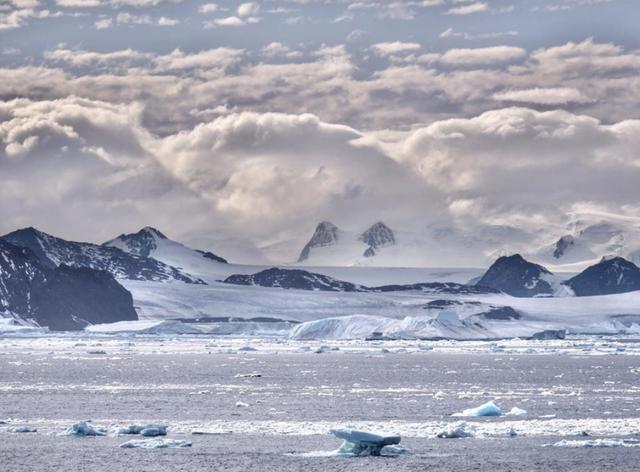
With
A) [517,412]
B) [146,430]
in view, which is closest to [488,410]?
[517,412]

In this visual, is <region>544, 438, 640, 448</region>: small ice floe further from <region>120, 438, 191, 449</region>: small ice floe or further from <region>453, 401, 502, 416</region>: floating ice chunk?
<region>120, 438, 191, 449</region>: small ice floe

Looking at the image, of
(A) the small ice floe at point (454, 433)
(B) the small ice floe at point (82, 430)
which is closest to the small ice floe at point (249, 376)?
(B) the small ice floe at point (82, 430)

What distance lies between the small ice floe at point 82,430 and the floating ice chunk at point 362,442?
7.87m

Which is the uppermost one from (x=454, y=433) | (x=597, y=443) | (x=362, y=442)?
(x=362, y=442)

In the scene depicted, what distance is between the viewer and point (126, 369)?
7962 centimetres

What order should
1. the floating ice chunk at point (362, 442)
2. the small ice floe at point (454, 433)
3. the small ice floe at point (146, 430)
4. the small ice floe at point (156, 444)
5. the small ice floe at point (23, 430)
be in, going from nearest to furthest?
1. the floating ice chunk at point (362, 442)
2. the small ice floe at point (156, 444)
3. the small ice floe at point (454, 433)
4. the small ice floe at point (146, 430)
5. the small ice floe at point (23, 430)

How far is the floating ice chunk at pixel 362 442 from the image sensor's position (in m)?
32.7

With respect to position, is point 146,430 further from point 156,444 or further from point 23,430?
point 23,430

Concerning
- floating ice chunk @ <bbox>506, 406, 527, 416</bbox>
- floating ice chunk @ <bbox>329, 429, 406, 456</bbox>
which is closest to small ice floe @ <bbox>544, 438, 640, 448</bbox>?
floating ice chunk @ <bbox>329, 429, 406, 456</bbox>

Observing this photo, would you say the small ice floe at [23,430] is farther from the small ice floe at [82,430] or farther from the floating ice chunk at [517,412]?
the floating ice chunk at [517,412]

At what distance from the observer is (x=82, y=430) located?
37719 mm

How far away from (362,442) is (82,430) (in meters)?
8.90

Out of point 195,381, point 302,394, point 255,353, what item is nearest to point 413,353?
point 255,353

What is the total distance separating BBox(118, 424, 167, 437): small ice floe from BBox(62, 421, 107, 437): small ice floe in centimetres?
63
